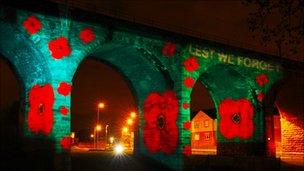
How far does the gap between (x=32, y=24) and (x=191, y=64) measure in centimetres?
1039

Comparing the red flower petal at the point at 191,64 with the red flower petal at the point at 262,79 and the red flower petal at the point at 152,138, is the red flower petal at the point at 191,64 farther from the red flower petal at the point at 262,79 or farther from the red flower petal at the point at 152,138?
the red flower petal at the point at 262,79

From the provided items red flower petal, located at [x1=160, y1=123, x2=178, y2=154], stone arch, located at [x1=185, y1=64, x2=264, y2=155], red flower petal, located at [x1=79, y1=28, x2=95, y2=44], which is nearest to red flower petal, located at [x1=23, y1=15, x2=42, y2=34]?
red flower petal, located at [x1=79, y1=28, x2=95, y2=44]

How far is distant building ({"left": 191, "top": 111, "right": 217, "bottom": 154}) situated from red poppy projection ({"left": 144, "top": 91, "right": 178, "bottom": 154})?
A: 33172 mm

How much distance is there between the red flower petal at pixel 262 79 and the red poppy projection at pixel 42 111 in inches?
633

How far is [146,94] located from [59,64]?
28.3 feet

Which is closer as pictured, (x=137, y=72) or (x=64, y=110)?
(x=64, y=110)

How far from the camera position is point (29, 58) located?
20.8 meters

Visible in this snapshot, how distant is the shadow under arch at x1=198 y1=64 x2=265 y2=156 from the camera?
101 feet

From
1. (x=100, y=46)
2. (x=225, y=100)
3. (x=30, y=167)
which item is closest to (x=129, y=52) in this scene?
(x=100, y=46)

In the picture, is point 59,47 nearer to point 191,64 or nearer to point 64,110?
point 64,110

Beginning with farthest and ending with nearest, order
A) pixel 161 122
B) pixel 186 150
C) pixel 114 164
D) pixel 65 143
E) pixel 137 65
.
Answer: pixel 161 122 < pixel 137 65 < pixel 186 150 < pixel 114 164 < pixel 65 143

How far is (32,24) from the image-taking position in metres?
19.6

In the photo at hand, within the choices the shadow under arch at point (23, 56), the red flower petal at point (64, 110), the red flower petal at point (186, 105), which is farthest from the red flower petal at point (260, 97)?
the shadow under arch at point (23, 56)

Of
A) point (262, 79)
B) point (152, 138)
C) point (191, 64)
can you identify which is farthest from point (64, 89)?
point (262, 79)
